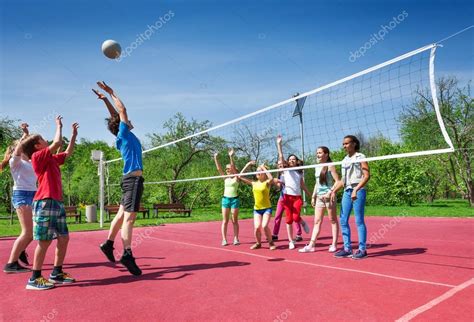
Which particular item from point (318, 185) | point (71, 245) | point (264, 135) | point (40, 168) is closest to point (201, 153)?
point (264, 135)

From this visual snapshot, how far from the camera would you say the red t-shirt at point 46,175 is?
4.47 m

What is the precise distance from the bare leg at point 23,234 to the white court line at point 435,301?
470 cm

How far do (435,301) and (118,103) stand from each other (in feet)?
14.7

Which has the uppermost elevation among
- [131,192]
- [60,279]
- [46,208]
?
[131,192]

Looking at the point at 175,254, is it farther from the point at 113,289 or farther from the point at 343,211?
the point at 343,211

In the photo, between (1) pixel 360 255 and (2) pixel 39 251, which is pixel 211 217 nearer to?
(1) pixel 360 255

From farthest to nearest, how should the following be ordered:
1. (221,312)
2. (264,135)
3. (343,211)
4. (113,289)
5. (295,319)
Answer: (264,135), (343,211), (113,289), (221,312), (295,319)

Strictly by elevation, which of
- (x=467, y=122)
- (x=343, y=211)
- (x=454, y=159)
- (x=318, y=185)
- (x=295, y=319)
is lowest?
(x=295, y=319)

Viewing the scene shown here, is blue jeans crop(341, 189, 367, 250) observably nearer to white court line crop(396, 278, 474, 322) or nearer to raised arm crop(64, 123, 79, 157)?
white court line crop(396, 278, 474, 322)

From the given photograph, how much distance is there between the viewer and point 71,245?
8.55 m

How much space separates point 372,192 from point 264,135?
58.5 feet

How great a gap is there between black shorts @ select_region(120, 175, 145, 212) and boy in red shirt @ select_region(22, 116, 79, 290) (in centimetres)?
81

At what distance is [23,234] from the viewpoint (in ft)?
16.9

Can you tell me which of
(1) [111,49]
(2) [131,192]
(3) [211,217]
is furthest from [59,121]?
(3) [211,217]
